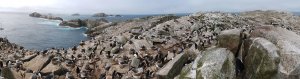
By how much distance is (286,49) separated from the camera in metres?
27.8

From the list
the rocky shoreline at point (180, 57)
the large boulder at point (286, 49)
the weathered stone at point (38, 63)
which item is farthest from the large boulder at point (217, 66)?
the weathered stone at point (38, 63)

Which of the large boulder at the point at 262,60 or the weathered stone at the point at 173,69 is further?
the weathered stone at the point at 173,69

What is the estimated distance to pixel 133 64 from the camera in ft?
141

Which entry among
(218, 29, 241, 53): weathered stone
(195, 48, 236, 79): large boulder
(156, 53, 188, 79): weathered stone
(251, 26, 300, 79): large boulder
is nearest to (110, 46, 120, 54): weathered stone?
(156, 53, 188, 79): weathered stone

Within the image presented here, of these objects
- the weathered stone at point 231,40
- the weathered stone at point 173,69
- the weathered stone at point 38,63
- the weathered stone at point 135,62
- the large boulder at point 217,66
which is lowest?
the weathered stone at point 38,63

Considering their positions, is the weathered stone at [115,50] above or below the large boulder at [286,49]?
Result: below

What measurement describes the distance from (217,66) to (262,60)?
116 inches

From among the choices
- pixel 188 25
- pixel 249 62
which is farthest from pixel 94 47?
pixel 249 62

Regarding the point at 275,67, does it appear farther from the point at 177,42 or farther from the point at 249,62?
the point at 177,42

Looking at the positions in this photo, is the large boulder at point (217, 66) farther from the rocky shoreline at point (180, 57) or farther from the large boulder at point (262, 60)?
the large boulder at point (262, 60)

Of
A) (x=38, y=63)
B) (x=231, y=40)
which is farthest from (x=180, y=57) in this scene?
(x=38, y=63)

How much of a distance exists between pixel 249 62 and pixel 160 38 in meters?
27.4

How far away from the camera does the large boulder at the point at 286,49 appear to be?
26875 mm

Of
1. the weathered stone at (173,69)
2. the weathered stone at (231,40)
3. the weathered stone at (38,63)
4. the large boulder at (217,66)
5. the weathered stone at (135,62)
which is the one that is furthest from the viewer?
Answer: the weathered stone at (38,63)
